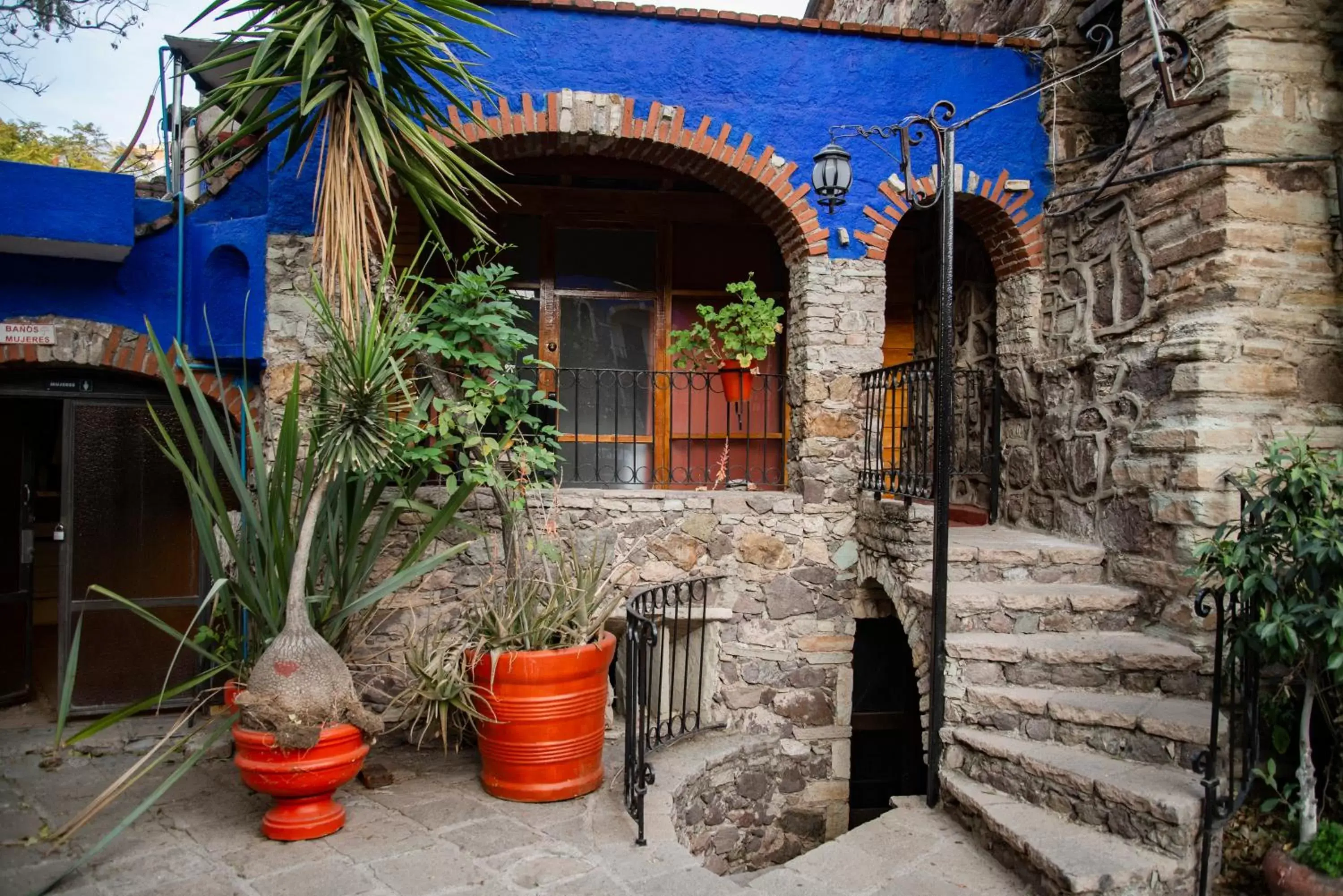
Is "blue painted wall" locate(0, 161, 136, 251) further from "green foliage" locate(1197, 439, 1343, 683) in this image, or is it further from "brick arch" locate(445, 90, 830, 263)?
"green foliage" locate(1197, 439, 1343, 683)

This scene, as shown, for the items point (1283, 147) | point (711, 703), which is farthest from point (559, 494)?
point (1283, 147)

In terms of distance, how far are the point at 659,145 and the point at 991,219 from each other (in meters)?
2.14

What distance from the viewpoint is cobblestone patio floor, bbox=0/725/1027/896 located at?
2.85m

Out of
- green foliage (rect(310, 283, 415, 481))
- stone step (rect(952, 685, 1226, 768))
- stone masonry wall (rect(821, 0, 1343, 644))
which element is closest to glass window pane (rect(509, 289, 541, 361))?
green foliage (rect(310, 283, 415, 481))

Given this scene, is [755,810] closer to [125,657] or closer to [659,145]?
[125,657]

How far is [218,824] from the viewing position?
10.9 ft

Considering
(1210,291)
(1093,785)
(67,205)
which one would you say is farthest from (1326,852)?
(67,205)

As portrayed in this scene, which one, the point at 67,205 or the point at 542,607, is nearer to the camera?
the point at 542,607

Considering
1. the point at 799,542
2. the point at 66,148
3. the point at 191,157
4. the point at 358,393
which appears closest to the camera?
the point at 358,393

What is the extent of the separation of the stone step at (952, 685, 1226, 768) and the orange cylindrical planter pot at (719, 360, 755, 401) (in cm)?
233

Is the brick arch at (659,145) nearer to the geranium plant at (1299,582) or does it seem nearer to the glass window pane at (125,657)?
the geranium plant at (1299,582)

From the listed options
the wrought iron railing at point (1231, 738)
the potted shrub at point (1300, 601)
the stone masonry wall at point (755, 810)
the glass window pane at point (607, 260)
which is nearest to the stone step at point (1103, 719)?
the wrought iron railing at point (1231, 738)

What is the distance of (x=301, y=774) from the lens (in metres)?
3.03

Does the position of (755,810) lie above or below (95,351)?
below
